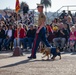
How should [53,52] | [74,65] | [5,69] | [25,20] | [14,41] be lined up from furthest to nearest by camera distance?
[25,20]
[14,41]
[53,52]
[74,65]
[5,69]

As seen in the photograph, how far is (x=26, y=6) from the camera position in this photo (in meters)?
25.8

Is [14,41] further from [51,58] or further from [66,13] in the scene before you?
[66,13]

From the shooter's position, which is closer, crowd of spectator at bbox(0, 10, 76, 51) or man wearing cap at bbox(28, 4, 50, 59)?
man wearing cap at bbox(28, 4, 50, 59)

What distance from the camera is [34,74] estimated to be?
31.7 ft

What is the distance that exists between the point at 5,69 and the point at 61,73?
1.95 m

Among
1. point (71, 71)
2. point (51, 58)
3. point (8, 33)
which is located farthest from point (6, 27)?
point (71, 71)

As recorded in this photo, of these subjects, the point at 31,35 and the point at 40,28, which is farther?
the point at 31,35

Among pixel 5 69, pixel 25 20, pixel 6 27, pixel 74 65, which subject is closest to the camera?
pixel 5 69

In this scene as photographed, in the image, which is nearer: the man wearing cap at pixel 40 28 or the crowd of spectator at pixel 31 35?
the man wearing cap at pixel 40 28

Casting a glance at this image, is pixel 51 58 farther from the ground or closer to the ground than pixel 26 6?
closer to the ground

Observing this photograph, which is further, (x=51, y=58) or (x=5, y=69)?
(x=51, y=58)

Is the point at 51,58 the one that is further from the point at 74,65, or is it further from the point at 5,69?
the point at 5,69

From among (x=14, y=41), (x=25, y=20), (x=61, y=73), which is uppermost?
(x=25, y=20)

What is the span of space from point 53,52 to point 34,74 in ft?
12.6
